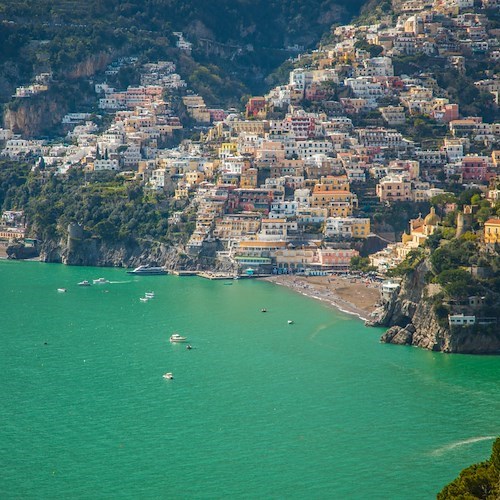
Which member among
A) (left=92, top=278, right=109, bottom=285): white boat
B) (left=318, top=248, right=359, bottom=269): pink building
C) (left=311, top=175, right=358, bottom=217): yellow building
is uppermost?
(left=311, top=175, right=358, bottom=217): yellow building

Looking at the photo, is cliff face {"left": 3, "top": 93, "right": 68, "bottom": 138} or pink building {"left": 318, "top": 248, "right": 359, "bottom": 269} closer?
pink building {"left": 318, "top": 248, "right": 359, "bottom": 269}

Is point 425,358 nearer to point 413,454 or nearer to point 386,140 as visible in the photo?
point 413,454

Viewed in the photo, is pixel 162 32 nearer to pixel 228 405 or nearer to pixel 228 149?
pixel 228 149

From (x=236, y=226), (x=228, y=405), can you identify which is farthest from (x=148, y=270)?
(x=228, y=405)

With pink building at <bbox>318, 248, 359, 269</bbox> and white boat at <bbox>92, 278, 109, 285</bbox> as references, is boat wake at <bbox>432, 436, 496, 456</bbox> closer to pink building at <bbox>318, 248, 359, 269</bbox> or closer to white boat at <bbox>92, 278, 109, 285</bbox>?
pink building at <bbox>318, 248, 359, 269</bbox>

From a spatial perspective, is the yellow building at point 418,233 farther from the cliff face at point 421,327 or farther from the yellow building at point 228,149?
the yellow building at point 228,149

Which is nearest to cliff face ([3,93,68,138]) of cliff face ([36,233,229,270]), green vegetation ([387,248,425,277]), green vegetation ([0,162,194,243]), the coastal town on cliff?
the coastal town on cliff

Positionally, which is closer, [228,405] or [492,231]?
[228,405]
